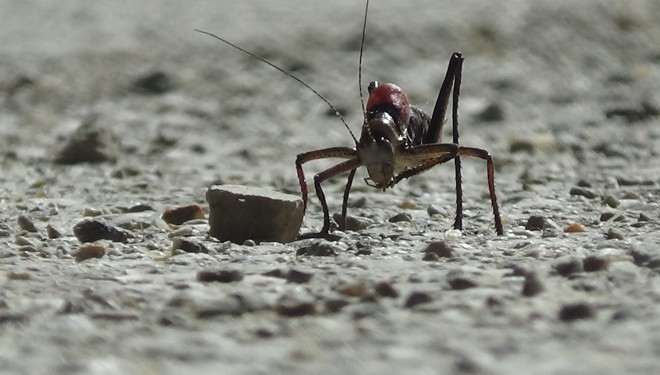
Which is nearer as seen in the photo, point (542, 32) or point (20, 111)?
point (20, 111)

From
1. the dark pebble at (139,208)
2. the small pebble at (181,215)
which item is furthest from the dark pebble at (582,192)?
the dark pebble at (139,208)

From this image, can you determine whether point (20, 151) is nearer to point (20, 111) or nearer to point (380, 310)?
point (20, 111)

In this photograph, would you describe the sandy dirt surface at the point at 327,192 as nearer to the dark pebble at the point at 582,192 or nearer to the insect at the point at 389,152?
the dark pebble at the point at 582,192

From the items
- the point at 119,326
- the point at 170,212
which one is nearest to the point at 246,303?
the point at 119,326

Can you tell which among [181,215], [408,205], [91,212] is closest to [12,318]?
[181,215]

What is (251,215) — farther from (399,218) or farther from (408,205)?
(408,205)
